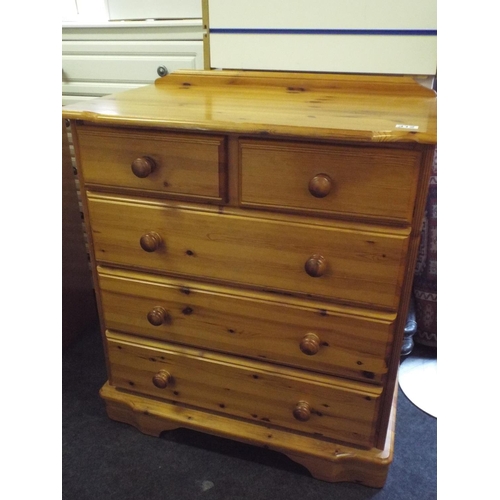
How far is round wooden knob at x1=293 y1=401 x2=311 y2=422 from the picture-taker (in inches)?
44.1

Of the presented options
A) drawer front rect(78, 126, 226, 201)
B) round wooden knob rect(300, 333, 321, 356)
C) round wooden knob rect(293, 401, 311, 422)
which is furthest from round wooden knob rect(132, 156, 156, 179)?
round wooden knob rect(293, 401, 311, 422)

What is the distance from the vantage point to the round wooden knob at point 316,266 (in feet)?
3.10

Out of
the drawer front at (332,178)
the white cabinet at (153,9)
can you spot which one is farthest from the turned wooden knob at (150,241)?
the white cabinet at (153,9)

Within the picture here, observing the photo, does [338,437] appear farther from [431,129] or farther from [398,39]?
[398,39]

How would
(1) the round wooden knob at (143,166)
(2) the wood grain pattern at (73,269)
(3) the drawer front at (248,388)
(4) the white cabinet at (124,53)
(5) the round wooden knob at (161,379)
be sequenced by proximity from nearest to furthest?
(1) the round wooden knob at (143,166)
(3) the drawer front at (248,388)
(5) the round wooden knob at (161,379)
(4) the white cabinet at (124,53)
(2) the wood grain pattern at (73,269)

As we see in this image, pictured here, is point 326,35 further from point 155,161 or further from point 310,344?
point 310,344

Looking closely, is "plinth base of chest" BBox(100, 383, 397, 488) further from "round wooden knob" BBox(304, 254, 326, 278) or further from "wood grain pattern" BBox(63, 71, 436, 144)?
"wood grain pattern" BBox(63, 71, 436, 144)

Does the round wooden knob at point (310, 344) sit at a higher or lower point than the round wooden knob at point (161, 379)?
higher

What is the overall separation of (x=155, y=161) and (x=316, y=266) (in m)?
0.41

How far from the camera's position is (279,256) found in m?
0.99

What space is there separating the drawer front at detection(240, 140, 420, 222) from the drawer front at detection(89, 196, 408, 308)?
51mm

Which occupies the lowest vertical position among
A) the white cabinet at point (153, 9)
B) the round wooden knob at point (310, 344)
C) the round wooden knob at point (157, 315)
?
the round wooden knob at point (310, 344)

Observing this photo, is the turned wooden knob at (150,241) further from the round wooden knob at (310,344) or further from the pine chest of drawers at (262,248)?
the round wooden knob at (310,344)
